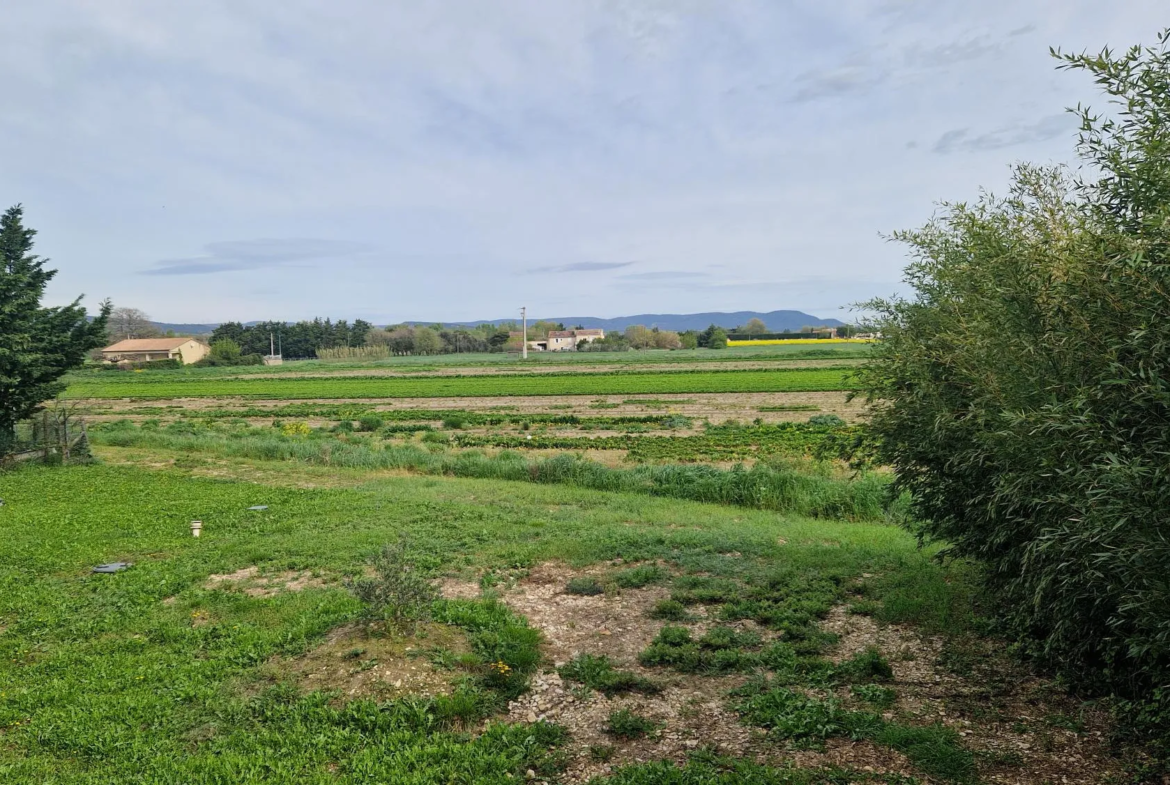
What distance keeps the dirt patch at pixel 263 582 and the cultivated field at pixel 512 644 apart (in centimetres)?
5

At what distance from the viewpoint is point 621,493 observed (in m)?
17.6

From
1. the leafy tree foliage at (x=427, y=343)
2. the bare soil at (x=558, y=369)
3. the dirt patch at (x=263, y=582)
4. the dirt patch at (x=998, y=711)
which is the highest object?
the leafy tree foliage at (x=427, y=343)

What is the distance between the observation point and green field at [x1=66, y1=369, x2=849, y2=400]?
181 ft

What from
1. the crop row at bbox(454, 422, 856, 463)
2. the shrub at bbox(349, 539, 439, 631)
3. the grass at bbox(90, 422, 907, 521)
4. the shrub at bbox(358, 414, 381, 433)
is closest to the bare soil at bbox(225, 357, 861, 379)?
the shrub at bbox(358, 414, 381, 433)

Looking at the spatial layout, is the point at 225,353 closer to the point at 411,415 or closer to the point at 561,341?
the point at 561,341

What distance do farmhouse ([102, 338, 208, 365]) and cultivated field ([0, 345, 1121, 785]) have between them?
125m

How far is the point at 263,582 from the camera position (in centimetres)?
1000

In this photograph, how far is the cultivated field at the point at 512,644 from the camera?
A: 17.6 feet

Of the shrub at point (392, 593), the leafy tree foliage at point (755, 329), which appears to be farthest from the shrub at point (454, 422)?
the leafy tree foliage at point (755, 329)

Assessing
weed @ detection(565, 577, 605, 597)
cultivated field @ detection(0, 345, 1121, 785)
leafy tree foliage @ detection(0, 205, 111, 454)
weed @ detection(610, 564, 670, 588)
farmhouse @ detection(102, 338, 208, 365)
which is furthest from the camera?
farmhouse @ detection(102, 338, 208, 365)

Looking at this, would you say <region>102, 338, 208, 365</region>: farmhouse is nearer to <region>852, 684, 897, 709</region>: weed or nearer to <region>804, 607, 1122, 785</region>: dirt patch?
<region>804, 607, 1122, 785</region>: dirt patch

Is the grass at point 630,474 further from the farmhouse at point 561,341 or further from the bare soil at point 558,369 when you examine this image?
the farmhouse at point 561,341

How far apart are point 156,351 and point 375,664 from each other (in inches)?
5652

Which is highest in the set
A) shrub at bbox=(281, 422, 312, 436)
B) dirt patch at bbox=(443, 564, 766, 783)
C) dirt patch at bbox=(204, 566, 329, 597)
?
dirt patch at bbox=(204, 566, 329, 597)
